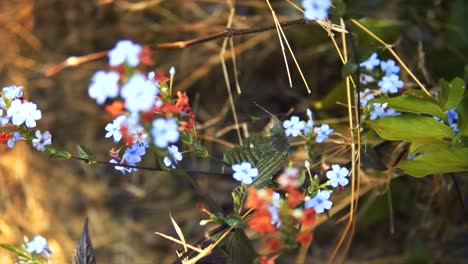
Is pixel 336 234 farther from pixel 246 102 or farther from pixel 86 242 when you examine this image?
pixel 86 242

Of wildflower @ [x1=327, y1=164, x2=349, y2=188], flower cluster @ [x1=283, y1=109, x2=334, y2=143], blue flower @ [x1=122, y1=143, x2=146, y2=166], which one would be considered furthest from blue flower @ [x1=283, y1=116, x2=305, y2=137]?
blue flower @ [x1=122, y1=143, x2=146, y2=166]

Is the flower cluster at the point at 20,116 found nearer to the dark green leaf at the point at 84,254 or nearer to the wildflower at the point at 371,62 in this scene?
the dark green leaf at the point at 84,254

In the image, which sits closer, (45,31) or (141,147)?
(141,147)

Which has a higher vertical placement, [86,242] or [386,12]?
[386,12]

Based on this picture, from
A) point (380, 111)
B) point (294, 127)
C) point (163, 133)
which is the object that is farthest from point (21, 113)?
point (380, 111)

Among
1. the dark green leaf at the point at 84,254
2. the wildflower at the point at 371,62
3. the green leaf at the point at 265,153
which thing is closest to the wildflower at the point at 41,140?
the dark green leaf at the point at 84,254

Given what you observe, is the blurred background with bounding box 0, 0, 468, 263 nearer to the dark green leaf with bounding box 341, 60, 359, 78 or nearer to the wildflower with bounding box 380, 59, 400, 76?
the wildflower with bounding box 380, 59, 400, 76

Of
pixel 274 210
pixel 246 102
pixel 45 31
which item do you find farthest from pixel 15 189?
pixel 274 210
